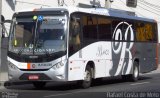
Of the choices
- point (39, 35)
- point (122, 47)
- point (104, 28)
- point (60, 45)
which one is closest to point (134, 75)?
point (122, 47)

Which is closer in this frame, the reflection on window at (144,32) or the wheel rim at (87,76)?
the wheel rim at (87,76)

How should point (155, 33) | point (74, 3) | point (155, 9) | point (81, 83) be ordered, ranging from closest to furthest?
point (81, 83)
point (155, 33)
point (74, 3)
point (155, 9)

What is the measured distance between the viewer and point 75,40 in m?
21.0

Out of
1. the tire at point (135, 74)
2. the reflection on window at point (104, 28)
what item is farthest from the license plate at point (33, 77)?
the tire at point (135, 74)

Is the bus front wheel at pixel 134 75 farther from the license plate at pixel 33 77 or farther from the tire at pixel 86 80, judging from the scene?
the license plate at pixel 33 77

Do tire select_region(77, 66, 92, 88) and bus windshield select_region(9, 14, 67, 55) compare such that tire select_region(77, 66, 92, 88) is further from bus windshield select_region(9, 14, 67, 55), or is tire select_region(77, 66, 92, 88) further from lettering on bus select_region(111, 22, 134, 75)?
lettering on bus select_region(111, 22, 134, 75)

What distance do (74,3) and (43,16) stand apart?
15.0 meters

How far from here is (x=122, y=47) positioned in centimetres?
2545

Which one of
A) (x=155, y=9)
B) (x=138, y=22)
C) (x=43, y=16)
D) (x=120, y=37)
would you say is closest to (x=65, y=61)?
(x=43, y=16)

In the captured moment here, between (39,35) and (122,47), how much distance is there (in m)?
5.93

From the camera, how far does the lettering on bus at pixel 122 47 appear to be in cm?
2473

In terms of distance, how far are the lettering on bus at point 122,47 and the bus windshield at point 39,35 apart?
448 cm

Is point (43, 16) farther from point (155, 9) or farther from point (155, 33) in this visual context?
point (155, 9)

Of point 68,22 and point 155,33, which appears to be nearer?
point 68,22
